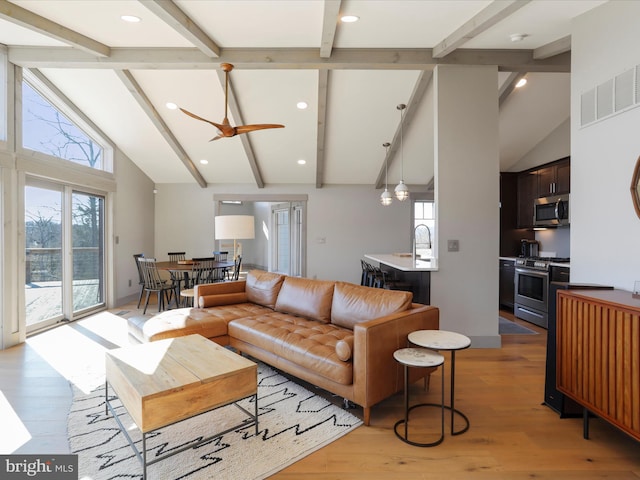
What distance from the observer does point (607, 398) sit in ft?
6.41

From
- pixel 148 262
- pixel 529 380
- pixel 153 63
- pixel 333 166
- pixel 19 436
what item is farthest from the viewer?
pixel 333 166

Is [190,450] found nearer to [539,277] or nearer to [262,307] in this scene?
[262,307]

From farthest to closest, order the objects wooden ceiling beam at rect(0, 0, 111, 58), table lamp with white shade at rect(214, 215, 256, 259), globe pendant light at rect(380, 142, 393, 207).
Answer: globe pendant light at rect(380, 142, 393, 207), table lamp with white shade at rect(214, 215, 256, 259), wooden ceiling beam at rect(0, 0, 111, 58)

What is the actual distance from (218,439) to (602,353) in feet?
7.86

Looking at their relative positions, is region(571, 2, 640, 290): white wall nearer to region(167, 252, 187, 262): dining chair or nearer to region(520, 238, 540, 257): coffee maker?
region(520, 238, 540, 257): coffee maker

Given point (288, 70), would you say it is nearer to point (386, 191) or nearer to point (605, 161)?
point (386, 191)

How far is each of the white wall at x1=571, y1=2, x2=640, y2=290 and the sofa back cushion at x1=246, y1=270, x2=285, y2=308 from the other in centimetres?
282

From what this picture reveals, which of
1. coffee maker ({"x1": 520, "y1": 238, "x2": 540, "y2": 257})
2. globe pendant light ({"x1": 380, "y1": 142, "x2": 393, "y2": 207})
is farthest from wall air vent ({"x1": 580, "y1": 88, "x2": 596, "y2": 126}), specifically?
coffee maker ({"x1": 520, "y1": 238, "x2": 540, "y2": 257})

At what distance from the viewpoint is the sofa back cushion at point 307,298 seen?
124 inches

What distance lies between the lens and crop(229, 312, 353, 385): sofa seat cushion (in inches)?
91.2

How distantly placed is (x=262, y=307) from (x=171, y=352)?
1.59m

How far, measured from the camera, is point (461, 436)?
2.11 meters

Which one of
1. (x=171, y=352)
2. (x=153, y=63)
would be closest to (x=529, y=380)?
(x=171, y=352)

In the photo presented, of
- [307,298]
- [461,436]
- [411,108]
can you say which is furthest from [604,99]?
[307,298]
